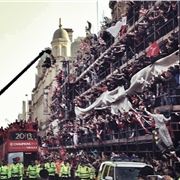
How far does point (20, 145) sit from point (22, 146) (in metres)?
0.15

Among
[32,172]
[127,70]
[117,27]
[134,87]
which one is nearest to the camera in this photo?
[134,87]

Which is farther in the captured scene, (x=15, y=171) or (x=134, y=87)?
(x=15, y=171)

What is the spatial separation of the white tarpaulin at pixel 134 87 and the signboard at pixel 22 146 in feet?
15.0

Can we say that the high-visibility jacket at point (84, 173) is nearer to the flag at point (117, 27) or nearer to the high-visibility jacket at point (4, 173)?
the high-visibility jacket at point (4, 173)

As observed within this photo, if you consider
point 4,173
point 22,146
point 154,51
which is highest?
point 154,51

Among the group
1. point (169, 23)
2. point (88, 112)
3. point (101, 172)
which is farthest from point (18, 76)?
point (88, 112)

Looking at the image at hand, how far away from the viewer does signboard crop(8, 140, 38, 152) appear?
3141 cm

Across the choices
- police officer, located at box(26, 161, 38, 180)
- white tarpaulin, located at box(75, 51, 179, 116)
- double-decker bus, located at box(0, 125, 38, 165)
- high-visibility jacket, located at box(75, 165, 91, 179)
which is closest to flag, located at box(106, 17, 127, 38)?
white tarpaulin, located at box(75, 51, 179, 116)

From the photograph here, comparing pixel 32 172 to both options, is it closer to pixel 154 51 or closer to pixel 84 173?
pixel 84 173

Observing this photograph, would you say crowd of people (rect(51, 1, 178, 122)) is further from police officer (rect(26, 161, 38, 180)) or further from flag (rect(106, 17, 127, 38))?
police officer (rect(26, 161, 38, 180))

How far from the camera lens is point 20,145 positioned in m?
31.6

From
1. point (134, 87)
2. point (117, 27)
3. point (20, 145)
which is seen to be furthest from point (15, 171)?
point (117, 27)

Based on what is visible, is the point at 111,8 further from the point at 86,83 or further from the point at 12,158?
the point at 12,158

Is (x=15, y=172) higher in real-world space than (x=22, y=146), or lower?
lower
